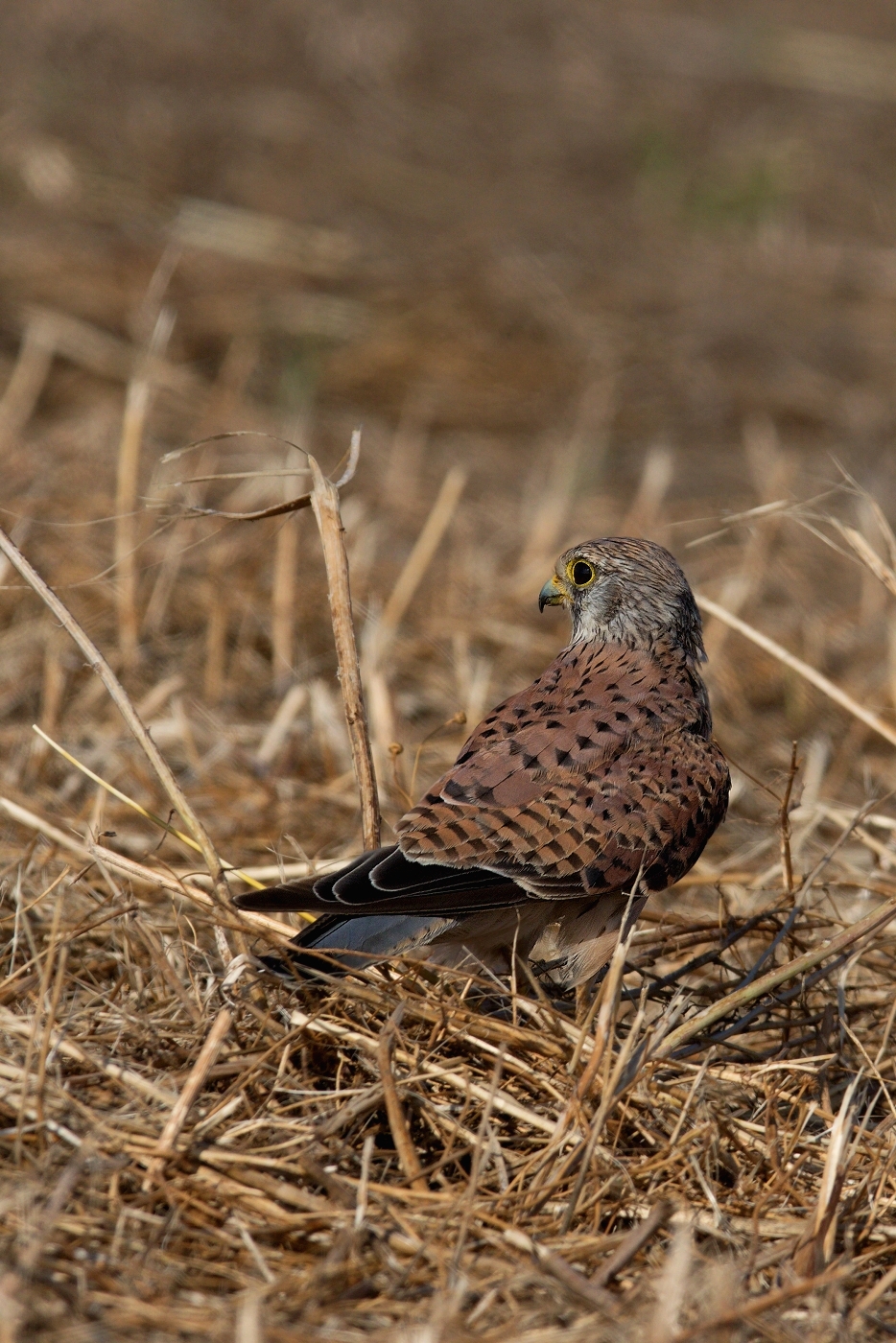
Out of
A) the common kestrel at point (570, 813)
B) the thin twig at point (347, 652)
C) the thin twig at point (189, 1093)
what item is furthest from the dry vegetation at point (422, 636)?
the thin twig at point (347, 652)

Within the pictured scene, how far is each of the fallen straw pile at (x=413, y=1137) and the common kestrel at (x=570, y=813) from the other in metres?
0.13

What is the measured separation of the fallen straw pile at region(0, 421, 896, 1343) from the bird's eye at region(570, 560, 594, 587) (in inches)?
26.4

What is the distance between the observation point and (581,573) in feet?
11.7

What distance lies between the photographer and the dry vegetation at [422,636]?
7.74 feet

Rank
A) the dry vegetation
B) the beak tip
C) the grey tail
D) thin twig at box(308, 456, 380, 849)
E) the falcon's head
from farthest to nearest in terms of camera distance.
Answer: the beak tip → the falcon's head → thin twig at box(308, 456, 380, 849) → the grey tail → the dry vegetation

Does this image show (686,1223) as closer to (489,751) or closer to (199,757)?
(489,751)

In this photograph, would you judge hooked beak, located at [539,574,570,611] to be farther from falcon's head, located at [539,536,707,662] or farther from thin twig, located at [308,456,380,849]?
thin twig, located at [308,456,380,849]

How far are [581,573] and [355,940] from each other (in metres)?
1.22

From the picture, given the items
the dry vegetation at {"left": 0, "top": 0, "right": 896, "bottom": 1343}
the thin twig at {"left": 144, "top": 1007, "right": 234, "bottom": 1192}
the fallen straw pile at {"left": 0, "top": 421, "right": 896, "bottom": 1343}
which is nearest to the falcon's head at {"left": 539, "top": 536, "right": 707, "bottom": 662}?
the dry vegetation at {"left": 0, "top": 0, "right": 896, "bottom": 1343}

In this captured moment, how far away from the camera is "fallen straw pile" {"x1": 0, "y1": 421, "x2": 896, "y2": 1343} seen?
217 cm

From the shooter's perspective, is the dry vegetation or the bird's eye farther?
the bird's eye

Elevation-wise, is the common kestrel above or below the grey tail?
above

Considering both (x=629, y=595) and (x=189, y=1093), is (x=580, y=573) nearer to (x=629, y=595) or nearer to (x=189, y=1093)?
(x=629, y=595)

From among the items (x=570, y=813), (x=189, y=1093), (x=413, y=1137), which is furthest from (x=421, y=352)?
(x=189, y=1093)
